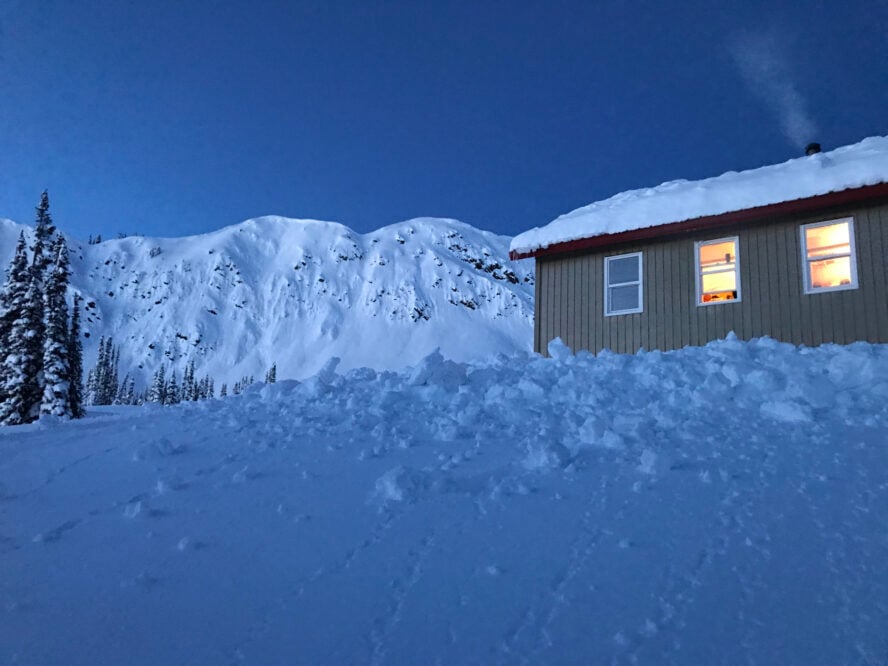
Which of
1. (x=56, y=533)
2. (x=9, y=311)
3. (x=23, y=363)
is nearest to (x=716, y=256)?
(x=56, y=533)

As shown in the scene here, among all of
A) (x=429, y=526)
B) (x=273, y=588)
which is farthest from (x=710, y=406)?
(x=273, y=588)

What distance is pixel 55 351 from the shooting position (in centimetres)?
2198

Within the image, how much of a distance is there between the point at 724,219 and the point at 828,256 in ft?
5.75

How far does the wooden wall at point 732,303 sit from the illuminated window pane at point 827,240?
19cm

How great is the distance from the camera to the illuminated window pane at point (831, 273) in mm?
8797

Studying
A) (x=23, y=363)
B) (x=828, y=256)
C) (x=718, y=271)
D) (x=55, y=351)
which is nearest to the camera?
(x=828, y=256)

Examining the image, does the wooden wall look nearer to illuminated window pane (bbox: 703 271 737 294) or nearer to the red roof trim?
the red roof trim

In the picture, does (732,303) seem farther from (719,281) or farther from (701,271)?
(719,281)

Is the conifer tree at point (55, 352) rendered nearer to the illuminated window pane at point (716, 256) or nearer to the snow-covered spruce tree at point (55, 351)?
the snow-covered spruce tree at point (55, 351)

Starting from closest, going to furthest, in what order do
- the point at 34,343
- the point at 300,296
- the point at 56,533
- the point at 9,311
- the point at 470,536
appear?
the point at 470,536, the point at 56,533, the point at 34,343, the point at 9,311, the point at 300,296

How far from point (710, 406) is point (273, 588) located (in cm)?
433

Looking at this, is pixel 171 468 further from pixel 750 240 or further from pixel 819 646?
pixel 750 240

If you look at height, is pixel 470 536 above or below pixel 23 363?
below

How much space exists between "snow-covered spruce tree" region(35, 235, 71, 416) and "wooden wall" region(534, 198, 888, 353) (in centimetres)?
2054
